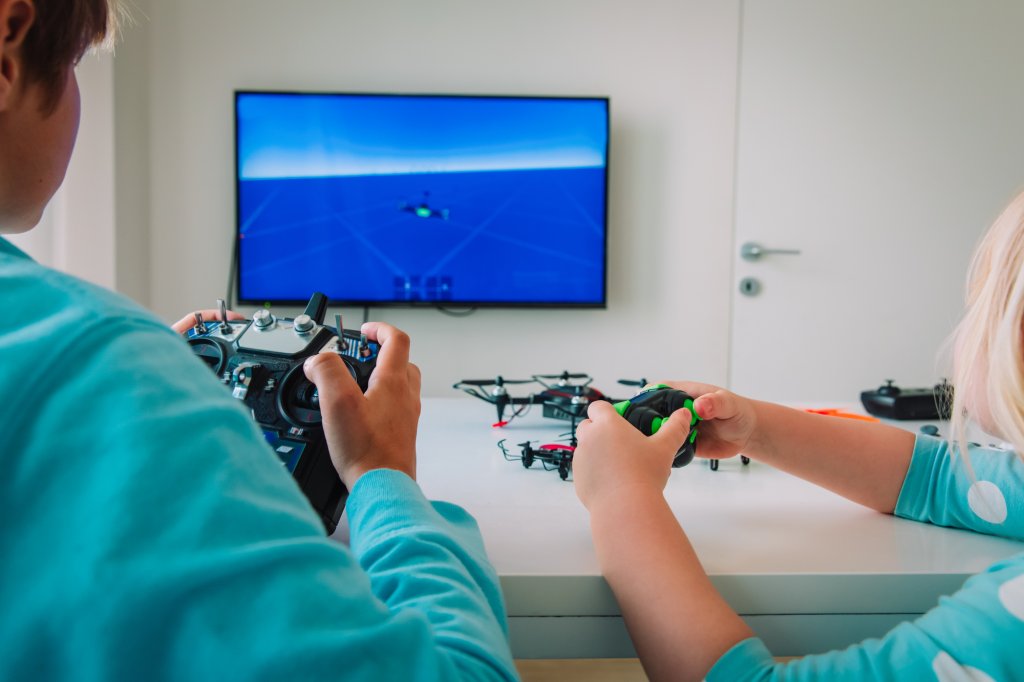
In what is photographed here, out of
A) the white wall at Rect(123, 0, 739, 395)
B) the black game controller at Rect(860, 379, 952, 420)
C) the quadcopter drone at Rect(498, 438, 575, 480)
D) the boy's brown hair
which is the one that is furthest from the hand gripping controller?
the white wall at Rect(123, 0, 739, 395)

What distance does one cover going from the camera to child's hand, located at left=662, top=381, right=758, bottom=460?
2.59ft

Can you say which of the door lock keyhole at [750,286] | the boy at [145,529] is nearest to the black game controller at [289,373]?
the boy at [145,529]

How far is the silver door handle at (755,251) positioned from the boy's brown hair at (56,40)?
104 inches

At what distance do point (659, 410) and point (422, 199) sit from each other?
2042 millimetres

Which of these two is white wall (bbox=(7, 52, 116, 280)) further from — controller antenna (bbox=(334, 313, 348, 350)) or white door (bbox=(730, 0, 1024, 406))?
white door (bbox=(730, 0, 1024, 406))

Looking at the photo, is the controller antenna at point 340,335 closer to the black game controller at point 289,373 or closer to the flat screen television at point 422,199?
the black game controller at point 289,373

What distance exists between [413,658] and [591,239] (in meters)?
2.46

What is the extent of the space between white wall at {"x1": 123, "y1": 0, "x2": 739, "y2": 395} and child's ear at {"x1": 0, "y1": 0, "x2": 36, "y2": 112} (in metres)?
2.39

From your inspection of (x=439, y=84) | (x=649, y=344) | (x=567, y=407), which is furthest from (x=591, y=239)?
(x=567, y=407)

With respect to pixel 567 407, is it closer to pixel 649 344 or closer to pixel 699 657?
pixel 699 657

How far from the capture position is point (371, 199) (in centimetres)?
264

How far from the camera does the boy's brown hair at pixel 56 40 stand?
385mm

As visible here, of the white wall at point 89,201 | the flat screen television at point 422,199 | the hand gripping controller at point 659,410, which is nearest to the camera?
the hand gripping controller at point 659,410

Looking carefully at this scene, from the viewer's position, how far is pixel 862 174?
110 inches
